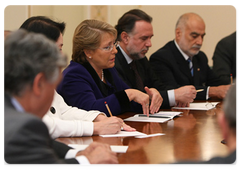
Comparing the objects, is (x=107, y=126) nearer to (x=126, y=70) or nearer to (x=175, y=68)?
(x=126, y=70)

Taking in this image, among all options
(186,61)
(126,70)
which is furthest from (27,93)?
(186,61)

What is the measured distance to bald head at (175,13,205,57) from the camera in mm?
5332

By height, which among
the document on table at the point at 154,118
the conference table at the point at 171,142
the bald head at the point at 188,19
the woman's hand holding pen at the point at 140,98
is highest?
the bald head at the point at 188,19

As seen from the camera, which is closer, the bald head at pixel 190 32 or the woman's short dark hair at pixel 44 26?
the woman's short dark hair at pixel 44 26

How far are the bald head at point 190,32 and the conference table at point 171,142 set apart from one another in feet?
8.48

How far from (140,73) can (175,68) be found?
0.72 m

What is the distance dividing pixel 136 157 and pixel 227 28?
5.74 meters

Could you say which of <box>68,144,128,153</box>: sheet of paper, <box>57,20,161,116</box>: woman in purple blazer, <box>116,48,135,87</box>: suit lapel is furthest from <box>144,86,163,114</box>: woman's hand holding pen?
<box>68,144,128,153</box>: sheet of paper

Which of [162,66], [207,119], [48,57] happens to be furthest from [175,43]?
[48,57]

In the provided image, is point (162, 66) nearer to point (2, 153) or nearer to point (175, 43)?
point (175, 43)

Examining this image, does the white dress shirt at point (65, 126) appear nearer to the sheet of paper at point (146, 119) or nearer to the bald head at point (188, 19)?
the sheet of paper at point (146, 119)

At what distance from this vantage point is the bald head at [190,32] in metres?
5.33

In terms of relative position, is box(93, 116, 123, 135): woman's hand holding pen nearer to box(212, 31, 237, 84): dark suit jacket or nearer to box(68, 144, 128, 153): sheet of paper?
box(68, 144, 128, 153): sheet of paper

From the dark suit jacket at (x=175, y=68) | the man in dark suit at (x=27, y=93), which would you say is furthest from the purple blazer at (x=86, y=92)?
the dark suit jacket at (x=175, y=68)
